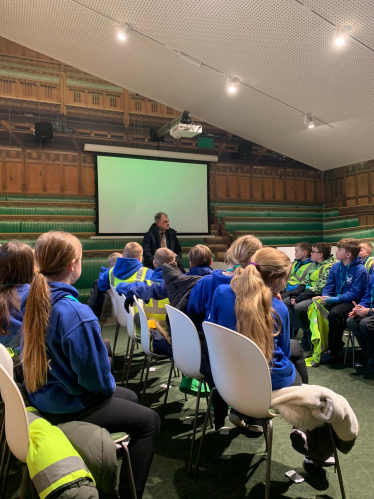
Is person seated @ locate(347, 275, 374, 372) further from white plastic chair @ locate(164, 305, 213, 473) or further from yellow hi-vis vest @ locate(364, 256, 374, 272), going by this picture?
white plastic chair @ locate(164, 305, 213, 473)

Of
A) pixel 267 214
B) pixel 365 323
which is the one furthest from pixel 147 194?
pixel 365 323

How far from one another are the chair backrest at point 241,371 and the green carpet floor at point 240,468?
1.80 feet

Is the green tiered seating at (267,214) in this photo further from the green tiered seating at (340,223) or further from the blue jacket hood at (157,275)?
the blue jacket hood at (157,275)

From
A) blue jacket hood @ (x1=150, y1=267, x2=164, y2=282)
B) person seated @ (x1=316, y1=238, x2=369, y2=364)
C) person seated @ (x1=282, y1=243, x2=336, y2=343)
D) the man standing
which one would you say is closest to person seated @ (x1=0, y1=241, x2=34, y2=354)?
blue jacket hood @ (x1=150, y1=267, x2=164, y2=282)

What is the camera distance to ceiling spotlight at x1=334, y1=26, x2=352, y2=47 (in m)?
4.59

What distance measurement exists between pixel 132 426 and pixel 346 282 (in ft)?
10.7

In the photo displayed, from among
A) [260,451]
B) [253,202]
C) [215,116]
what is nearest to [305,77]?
[215,116]

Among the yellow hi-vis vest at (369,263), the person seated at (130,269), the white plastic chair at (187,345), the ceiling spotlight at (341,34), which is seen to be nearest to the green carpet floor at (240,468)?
the white plastic chair at (187,345)

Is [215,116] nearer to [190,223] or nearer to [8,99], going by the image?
[190,223]

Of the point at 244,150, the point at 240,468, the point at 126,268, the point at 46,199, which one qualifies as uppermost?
the point at 244,150

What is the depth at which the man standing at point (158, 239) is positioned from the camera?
6.49 m

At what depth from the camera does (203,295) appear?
8.22ft

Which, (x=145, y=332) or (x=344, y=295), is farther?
(x=344, y=295)

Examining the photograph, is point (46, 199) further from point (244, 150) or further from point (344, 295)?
point (344, 295)
